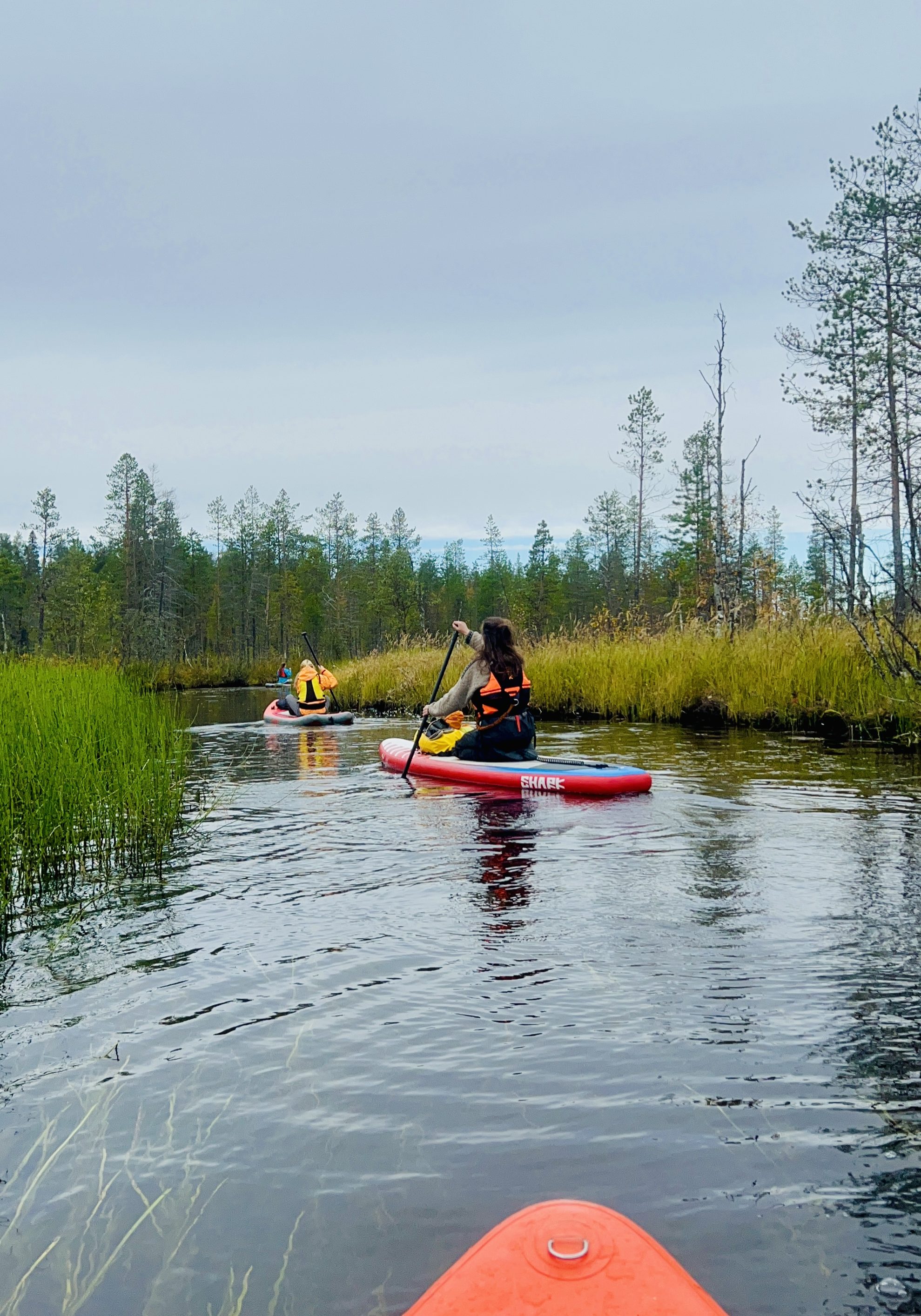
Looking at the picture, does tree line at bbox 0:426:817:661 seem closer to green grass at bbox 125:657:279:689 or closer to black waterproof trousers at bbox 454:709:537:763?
green grass at bbox 125:657:279:689

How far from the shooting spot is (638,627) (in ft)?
61.8

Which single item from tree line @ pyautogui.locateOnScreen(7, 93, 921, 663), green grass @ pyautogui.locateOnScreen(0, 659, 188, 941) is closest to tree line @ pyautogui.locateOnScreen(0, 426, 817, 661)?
tree line @ pyautogui.locateOnScreen(7, 93, 921, 663)

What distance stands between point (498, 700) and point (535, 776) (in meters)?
0.97

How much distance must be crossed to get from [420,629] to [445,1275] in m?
62.4

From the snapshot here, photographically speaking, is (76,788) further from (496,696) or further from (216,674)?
(216,674)

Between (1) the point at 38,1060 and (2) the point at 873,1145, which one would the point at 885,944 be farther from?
(1) the point at 38,1060

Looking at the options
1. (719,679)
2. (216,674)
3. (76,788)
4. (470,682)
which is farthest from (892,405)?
(216,674)

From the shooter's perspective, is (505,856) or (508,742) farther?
(508,742)

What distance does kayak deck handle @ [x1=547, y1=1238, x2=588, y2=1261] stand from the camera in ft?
5.95

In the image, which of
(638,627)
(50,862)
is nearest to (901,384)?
(638,627)

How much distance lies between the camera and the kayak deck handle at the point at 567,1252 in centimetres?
181

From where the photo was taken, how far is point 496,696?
9.75 metres

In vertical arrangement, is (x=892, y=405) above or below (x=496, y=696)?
above

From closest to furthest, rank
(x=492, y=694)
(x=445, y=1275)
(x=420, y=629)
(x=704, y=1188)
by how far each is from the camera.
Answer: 1. (x=445, y=1275)
2. (x=704, y=1188)
3. (x=492, y=694)
4. (x=420, y=629)
